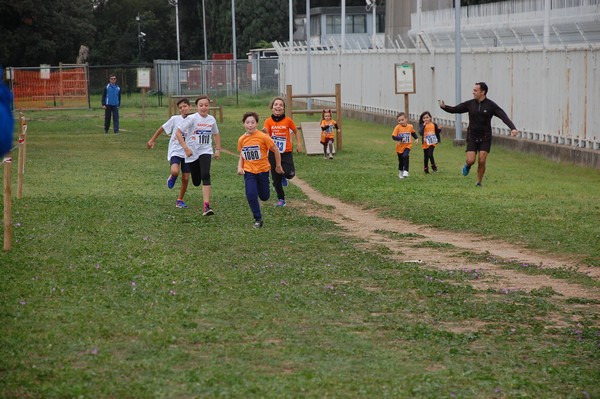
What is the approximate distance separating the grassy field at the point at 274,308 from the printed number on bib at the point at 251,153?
0.92 meters

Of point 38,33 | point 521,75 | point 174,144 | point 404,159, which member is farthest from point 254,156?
point 38,33

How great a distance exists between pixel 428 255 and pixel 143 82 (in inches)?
1522

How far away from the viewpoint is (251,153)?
15.9 m

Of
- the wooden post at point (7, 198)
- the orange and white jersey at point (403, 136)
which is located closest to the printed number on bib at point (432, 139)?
the orange and white jersey at point (403, 136)

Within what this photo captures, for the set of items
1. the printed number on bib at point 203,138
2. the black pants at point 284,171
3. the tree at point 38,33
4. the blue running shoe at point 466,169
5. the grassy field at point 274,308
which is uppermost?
the tree at point 38,33

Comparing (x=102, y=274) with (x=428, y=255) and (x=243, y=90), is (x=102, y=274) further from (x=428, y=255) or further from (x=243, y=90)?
(x=243, y=90)

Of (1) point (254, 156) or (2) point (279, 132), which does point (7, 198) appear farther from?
(2) point (279, 132)

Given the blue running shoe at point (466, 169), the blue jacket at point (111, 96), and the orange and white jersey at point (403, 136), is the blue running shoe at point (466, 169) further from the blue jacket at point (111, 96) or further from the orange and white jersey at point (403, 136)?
the blue jacket at point (111, 96)

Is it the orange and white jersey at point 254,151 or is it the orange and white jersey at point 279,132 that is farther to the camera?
the orange and white jersey at point 279,132

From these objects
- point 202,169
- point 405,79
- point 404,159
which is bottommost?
point 404,159

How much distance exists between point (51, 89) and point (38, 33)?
1466cm

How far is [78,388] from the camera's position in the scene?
6863 mm

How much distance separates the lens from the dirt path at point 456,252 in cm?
1141

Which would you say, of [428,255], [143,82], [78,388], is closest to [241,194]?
[428,255]
